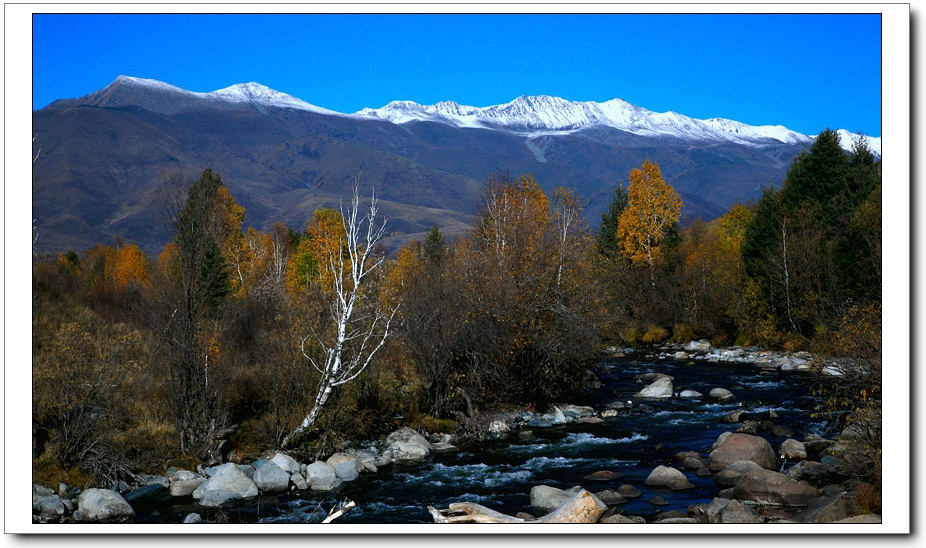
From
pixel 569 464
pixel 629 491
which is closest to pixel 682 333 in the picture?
pixel 569 464

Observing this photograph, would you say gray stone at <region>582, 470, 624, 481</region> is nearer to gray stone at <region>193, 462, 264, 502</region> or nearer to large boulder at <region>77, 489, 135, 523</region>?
gray stone at <region>193, 462, 264, 502</region>

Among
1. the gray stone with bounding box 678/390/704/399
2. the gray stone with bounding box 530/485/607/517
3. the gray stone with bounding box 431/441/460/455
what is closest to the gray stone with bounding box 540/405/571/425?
the gray stone with bounding box 431/441/460/455

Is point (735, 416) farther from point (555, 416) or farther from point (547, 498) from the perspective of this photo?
point (547, 498)

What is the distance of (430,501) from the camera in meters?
11.8

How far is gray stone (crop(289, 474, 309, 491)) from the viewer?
12633 mm

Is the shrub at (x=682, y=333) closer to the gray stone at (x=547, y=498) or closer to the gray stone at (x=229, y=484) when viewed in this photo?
the gray stone at (x=547, y=498)

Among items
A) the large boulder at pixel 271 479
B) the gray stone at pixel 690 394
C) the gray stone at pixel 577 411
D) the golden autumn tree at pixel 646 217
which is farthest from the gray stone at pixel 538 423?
the golden autumn tree at pixel 646 217

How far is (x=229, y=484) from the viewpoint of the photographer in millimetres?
11938

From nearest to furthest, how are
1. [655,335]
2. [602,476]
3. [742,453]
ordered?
[602,476] → [742,453] → [655,335]

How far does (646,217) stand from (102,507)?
40.0m

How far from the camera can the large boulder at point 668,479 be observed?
12.2m

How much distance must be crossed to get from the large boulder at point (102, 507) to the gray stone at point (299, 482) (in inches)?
112
